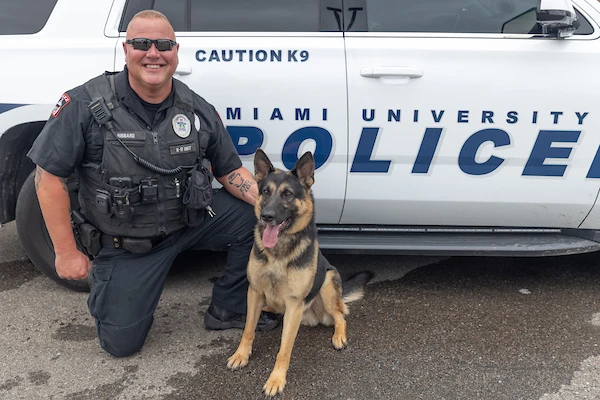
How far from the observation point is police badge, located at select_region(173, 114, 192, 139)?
2.50m

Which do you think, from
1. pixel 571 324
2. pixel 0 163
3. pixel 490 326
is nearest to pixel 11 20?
pixel 0 163

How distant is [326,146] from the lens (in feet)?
9.37

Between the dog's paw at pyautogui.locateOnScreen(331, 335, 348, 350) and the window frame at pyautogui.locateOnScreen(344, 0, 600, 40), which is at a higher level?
the window frame at pyautogui.locateOnScreen(344, 0, 600, 40)

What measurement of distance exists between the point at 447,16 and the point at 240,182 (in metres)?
1.45

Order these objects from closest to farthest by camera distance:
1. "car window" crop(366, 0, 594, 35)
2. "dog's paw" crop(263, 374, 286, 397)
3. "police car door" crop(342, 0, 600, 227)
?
"dog's paw" crop(263, 374, 286, 397), "police car door" crop(342, 0, 600, 227), "car window" crop(366, 0, 594, 35)

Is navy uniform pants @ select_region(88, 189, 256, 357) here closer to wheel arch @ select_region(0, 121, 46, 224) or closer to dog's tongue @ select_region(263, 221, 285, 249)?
dog's tongue @ select_region(263, 221, 285, 249)

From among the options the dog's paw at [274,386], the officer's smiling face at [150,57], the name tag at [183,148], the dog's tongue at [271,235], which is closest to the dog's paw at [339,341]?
the dog's paw at [274,386]

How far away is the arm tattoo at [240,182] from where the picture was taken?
2795 millimetres

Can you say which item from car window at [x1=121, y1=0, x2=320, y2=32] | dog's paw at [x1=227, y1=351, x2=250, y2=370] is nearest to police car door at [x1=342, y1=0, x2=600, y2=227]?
car window at [x1=121, y1=0, x2=320, y2=32]

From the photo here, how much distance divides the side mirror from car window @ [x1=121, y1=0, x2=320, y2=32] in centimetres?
113

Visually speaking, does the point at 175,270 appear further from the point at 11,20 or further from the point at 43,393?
the point at 11,20

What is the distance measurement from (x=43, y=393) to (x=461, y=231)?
2.27m

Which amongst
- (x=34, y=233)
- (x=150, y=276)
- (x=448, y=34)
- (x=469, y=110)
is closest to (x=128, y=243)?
(x=150, y=276)

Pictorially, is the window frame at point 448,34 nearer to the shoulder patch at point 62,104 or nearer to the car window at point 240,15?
the car window at point 240,15
